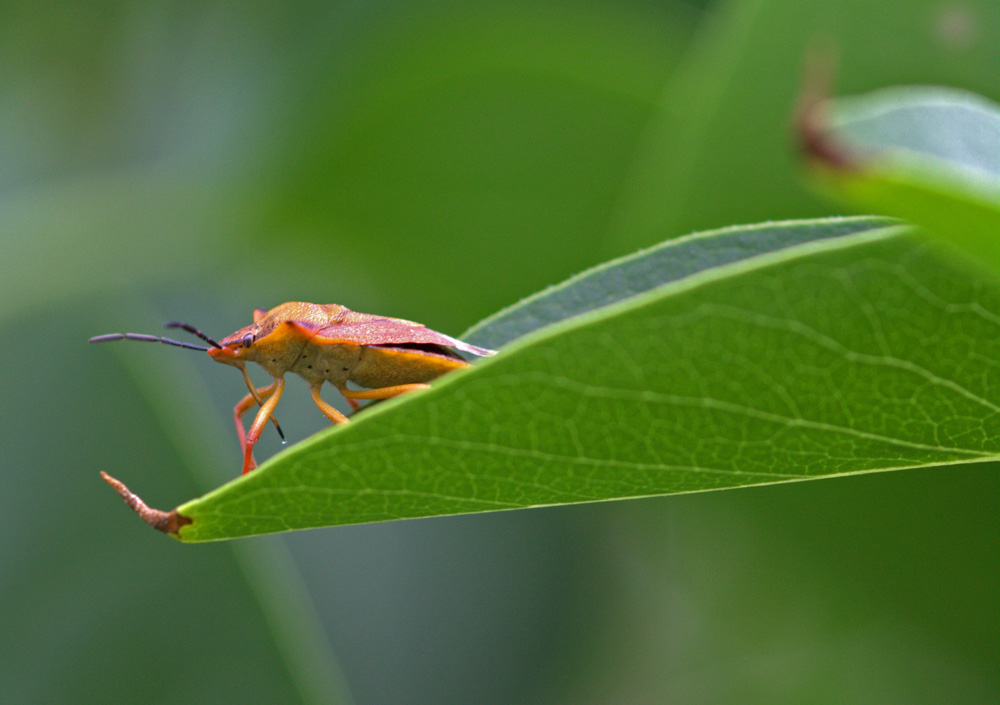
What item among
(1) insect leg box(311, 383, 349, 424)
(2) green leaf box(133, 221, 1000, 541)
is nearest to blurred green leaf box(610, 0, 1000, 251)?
(1) insect leg box(311, 383, 349, 424)

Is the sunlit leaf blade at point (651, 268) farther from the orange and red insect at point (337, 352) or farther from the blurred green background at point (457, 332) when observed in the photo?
the blurred green background at point (457, 332)

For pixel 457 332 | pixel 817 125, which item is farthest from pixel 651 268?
pixel 457 332

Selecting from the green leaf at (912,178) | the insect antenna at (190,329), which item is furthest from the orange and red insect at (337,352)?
the green leaf at (912,178)

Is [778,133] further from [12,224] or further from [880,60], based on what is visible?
[12,224]

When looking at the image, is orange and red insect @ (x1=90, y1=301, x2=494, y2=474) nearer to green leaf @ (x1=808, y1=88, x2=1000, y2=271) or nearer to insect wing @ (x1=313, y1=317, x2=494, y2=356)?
insect wing @ (x1=313, y1=317, x2=494, y2=356)

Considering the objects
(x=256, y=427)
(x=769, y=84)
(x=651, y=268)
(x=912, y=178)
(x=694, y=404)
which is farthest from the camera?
(x=769, y=84)

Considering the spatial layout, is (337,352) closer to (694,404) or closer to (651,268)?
(651,268)
